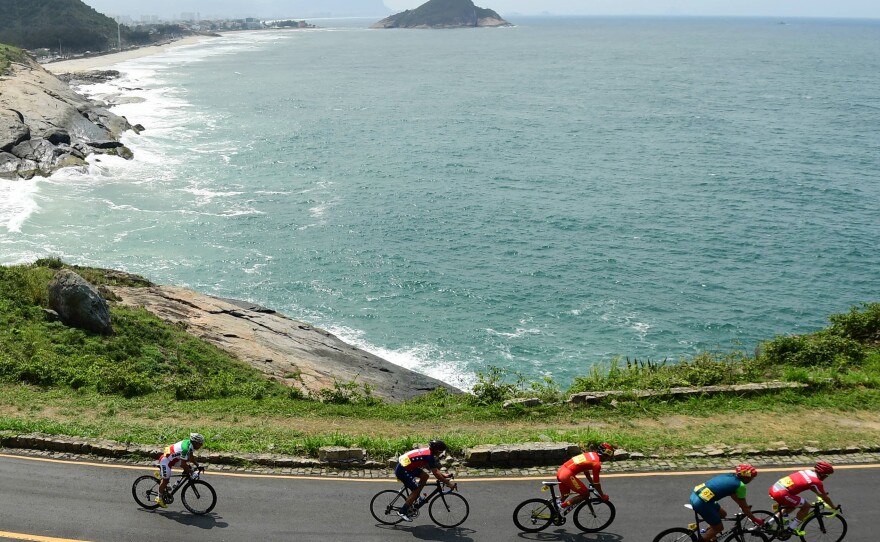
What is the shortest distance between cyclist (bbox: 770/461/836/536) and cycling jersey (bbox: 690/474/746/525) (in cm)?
97

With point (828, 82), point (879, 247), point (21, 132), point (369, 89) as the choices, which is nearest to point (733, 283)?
point (879, 247)

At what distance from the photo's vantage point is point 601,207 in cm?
6594

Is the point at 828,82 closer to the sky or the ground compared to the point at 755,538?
closer to the sky

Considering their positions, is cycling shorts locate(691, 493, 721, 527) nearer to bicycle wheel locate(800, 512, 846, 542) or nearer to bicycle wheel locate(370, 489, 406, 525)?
bicycle wheel locate(800, 512, 846, 542)

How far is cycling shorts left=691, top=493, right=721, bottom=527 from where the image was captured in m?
14.3

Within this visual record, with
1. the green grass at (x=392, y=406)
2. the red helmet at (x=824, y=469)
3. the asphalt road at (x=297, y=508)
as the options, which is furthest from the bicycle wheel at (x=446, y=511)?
the red helmet at (x=824, y=469)

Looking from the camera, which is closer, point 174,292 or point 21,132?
point 174,292

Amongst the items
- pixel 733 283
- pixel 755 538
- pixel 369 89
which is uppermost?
pixel 369 89

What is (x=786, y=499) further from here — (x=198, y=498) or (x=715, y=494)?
(x=198, y=498)

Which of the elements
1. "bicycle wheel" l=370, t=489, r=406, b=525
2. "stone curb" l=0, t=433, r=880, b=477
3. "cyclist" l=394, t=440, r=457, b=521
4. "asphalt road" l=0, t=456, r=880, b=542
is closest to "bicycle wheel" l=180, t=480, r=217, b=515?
"asphalt road" l=0, t=456, r=880, b=542

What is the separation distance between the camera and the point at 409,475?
16219mm

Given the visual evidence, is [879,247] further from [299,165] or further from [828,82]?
[828,82]

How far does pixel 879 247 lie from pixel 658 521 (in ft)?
157

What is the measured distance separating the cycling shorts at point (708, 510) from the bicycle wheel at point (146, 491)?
11842mm
